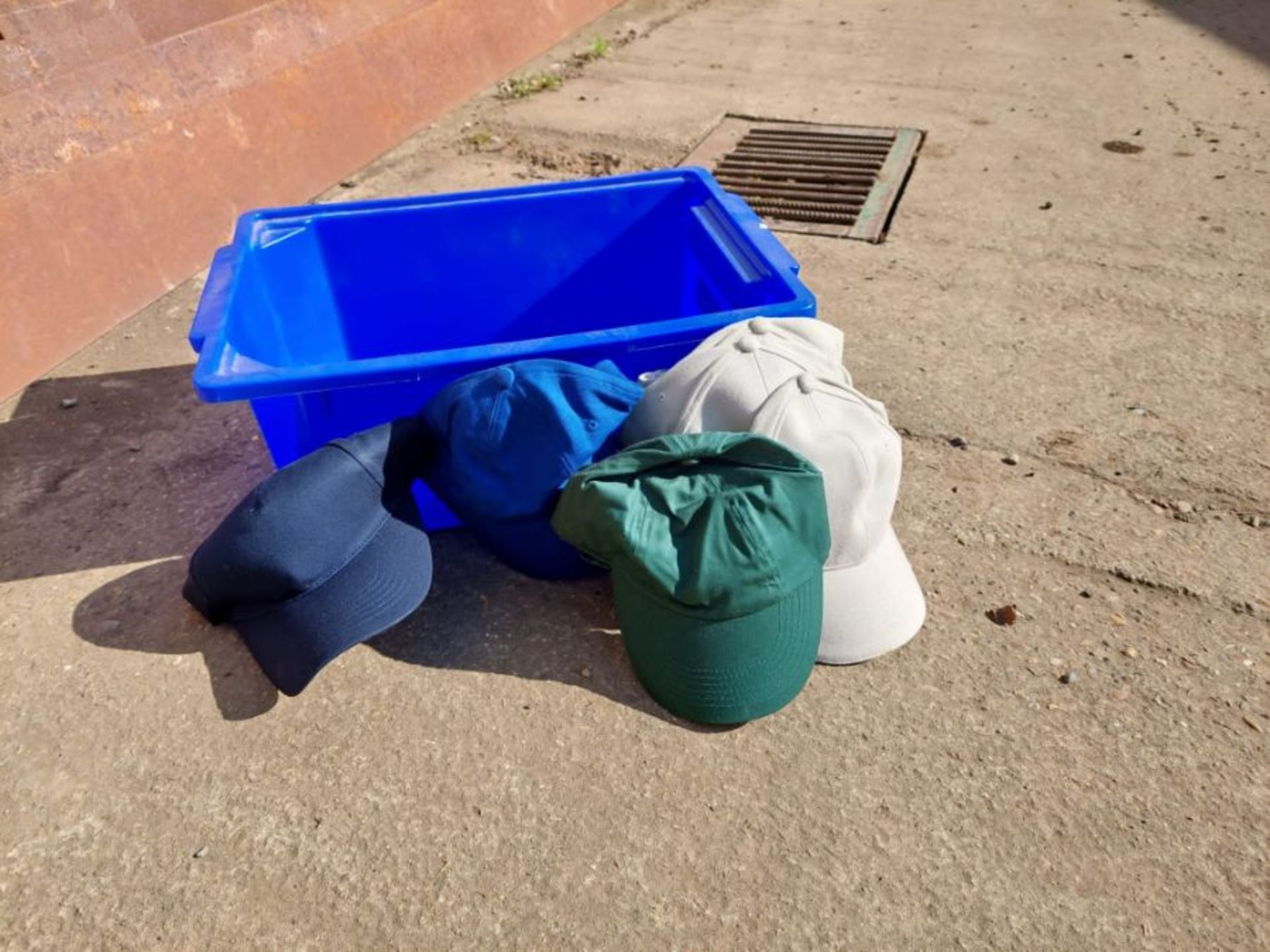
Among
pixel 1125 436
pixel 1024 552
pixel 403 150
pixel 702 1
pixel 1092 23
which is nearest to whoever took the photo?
pixel 1024 552

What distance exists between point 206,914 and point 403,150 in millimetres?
3355

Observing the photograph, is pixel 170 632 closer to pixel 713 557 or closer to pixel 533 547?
pixel 533 547

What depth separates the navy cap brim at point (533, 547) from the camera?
187 centimetres

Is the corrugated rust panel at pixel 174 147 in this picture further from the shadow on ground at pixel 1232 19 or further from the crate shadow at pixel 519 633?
the shadow on ground at pixel 1232 19

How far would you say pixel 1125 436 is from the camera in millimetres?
2396

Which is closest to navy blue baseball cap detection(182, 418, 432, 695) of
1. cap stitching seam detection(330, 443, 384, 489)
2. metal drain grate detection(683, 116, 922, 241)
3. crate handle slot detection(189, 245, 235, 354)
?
cap stitching seam detection(330, 443, 384, 489)

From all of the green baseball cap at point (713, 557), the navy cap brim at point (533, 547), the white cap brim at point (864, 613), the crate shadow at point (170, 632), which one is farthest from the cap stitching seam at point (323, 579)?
the white cap brim at point (864, 613)

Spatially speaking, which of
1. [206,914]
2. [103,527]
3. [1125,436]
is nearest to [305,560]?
[206,914]

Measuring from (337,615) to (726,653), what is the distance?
708 mm

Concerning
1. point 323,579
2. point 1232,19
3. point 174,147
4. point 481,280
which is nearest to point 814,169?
point 481,280

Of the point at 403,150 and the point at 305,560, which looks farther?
the point at 403,150

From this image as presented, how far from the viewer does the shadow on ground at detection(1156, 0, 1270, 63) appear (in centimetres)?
556

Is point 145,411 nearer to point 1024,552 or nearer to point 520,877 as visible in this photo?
point 520,877

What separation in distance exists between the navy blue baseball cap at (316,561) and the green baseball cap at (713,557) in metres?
0.36
